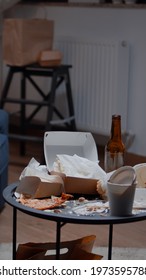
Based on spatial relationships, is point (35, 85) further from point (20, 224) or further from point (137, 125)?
point (20, 224)

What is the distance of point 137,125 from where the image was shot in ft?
14.0

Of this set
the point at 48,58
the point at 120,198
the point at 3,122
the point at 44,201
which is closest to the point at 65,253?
the point at 44,201

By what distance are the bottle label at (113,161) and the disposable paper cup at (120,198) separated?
1.03ft

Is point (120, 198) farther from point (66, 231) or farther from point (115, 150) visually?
point (66, 231)

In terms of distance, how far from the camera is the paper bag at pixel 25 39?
412 centimetres

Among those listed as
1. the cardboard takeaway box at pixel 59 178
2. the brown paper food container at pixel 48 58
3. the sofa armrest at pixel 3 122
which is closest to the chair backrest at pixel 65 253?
the cardboard takeaway box at pixel 59 178

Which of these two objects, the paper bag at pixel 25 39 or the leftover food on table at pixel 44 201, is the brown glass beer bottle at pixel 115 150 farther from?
the paper bag at pixel 25 39

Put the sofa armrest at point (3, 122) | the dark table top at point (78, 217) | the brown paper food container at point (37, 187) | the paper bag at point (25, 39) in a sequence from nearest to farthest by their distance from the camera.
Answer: the dark table top at point (78, 217) → the brown paper food container at point (37, 187) → the sofa armrest at point (3, 122) → the paper bag at point (25, 39)

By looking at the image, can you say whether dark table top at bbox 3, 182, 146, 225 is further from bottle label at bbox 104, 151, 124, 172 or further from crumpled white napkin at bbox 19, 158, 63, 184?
bottle label at bbox 104, 151, 124, 172

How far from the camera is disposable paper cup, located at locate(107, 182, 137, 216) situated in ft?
5.43

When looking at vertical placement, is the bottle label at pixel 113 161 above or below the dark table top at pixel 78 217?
above

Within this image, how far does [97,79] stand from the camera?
4.34 meters

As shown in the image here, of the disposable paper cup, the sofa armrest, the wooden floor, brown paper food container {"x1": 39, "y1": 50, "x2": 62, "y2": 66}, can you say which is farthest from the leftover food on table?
brown paper food container {"x1": 39, "y1": 50, "x2": 62, "y2": 66}
